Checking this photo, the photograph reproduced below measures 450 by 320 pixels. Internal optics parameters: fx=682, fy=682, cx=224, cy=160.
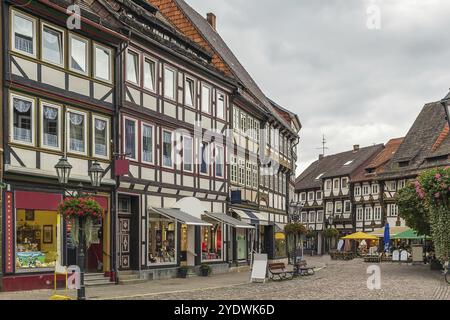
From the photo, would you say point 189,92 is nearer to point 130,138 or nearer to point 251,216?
point 130,138

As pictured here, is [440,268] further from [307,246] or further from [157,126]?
[307,246]

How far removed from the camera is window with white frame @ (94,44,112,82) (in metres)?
24.5

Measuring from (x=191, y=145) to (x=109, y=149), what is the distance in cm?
694

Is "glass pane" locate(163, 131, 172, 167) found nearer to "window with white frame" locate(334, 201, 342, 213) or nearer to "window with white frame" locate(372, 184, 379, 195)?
"window with white frame" locate(372, 184, 379, 195)

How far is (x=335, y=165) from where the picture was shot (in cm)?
8219

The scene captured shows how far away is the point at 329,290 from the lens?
889 inches

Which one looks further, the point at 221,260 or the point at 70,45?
the point at 221,260

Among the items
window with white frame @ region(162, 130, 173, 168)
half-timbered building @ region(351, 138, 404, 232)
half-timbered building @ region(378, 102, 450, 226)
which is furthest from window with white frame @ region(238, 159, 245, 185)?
half-timbered building @ region(351, 138, 404, 232)

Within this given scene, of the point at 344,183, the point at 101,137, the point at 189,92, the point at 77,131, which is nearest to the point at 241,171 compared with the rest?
the point at 189,92

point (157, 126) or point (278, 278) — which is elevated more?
point (157, 126)

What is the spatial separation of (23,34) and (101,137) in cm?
506

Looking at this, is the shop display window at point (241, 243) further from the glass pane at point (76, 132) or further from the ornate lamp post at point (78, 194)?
the ornate lamp post at point (78, 194)

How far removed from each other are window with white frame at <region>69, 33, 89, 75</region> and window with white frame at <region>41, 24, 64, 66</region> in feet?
1.46

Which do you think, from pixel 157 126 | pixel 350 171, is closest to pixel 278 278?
pixel 157 126
